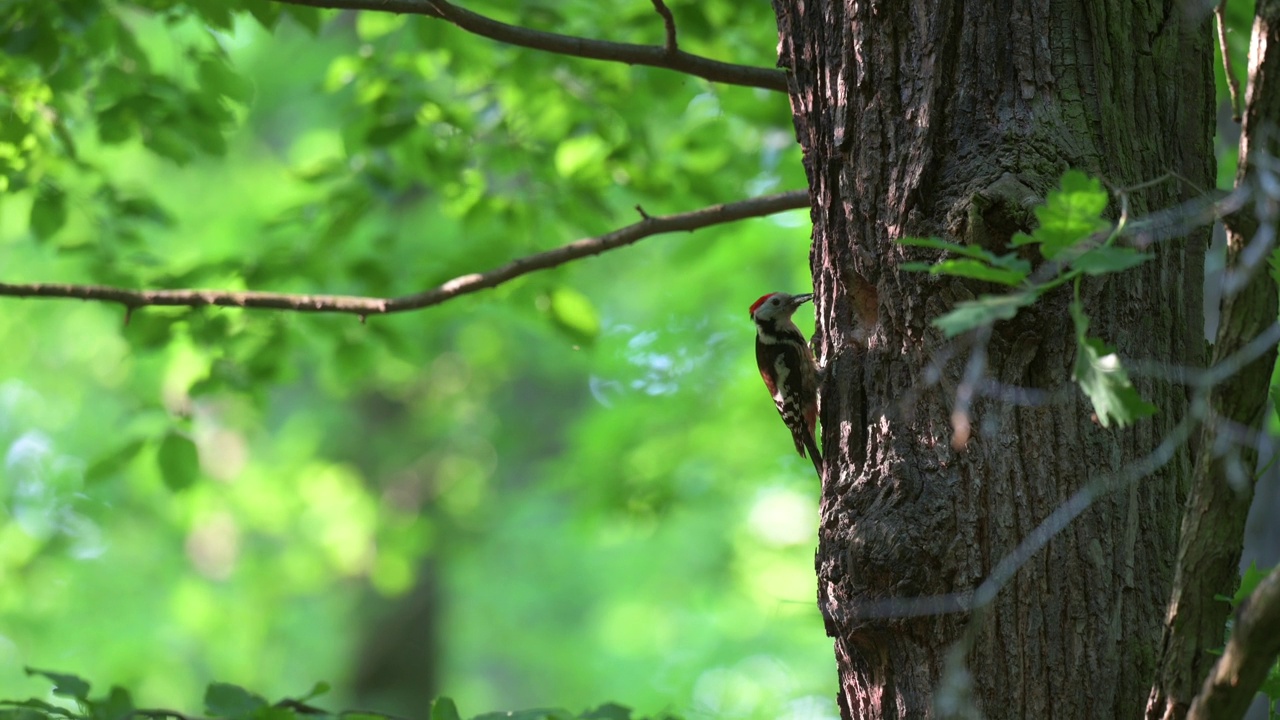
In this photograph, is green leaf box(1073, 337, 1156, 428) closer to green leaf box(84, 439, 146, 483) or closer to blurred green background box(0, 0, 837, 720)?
blurred green background box(0, 0, 837, 720)

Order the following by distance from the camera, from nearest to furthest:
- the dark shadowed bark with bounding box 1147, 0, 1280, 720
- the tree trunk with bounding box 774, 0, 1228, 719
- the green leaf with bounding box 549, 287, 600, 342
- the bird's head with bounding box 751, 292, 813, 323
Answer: the dark shadowed bark with bounding box 1147, 0, 1280, 720
the tree trunk with bounding box 774, 0, 1228, 719
the green leaf with bounding box 549, 287, 600, 342
the bird's head with bounding box 751, 292, 813, 323

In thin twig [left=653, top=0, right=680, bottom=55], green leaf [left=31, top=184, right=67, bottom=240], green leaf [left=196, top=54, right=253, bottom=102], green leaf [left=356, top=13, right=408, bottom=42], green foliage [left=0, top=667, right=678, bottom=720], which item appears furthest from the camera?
green leaf [left=356, top=13, right=408, bottom=42]

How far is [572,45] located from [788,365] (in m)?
2.55

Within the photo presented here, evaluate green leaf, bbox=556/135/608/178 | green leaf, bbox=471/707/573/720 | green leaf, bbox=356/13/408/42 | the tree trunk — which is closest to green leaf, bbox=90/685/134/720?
green leaf, bbox=471/707/573/720

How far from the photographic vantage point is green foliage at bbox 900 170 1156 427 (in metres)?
1.22

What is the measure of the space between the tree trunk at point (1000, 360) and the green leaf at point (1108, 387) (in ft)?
1.69

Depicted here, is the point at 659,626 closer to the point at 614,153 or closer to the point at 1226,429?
the point at 614,153

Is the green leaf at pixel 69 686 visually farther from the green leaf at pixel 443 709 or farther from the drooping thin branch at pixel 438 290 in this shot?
the drooping thin branch at pixel 438 290

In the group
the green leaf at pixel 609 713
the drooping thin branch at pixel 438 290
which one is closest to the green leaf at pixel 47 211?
the drooping thin branch at pixel 438 290

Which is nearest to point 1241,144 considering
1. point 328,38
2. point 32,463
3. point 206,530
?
point 328,38

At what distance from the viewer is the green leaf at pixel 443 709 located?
6.93 feet

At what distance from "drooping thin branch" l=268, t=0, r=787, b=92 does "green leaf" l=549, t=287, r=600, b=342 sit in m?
1.82

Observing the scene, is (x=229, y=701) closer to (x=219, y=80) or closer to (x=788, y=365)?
(x=219, y=80)

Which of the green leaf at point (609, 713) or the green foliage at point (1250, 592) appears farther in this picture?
the green leaf at point (609, 713)
